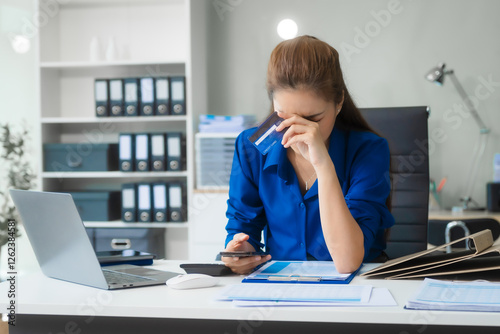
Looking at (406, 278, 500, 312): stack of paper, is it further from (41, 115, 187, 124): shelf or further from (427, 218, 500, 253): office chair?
(41, 115, 187, 124): shelf

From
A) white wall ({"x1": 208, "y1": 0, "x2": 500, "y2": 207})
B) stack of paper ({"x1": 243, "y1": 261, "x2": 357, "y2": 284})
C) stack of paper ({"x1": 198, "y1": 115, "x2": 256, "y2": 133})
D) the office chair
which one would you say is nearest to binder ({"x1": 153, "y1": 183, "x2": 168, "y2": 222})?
stack of paper ({"x1": 198, "y1": 115, "x2": 256, "y2": 133})

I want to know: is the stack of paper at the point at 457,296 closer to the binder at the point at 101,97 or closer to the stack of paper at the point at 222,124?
the stack of paper at the point at 222,124

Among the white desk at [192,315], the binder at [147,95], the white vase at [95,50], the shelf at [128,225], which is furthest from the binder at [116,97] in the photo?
the white desk at [192,315]

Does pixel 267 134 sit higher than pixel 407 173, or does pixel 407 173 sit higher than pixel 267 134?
pixel 267 134

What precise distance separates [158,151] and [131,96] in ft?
1.17

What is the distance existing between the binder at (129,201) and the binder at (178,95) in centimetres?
51

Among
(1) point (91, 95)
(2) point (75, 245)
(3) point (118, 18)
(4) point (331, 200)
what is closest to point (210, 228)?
(1) point (91, 95)

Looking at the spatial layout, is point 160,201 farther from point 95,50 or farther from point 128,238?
point 95,50

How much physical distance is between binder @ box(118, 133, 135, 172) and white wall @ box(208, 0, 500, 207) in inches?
30.7

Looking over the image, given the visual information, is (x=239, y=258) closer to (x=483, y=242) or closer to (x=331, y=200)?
(x=331, y=200)

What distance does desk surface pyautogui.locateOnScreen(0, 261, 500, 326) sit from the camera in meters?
0.87

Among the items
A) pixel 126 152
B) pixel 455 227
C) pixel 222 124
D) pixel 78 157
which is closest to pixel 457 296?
pixel 455 227

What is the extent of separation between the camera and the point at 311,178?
154 centimetres

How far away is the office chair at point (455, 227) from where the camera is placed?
265cm
